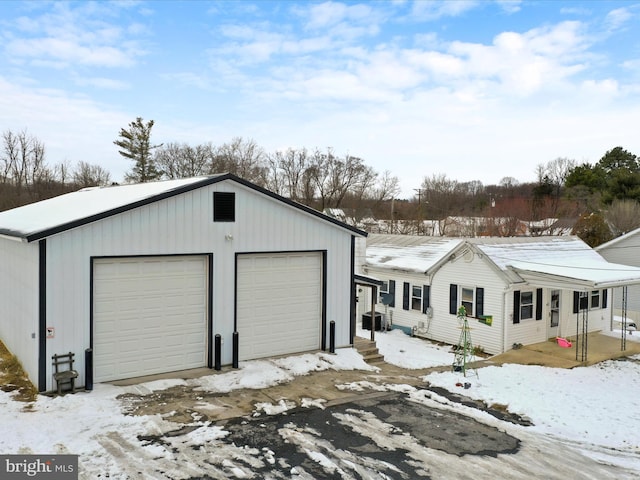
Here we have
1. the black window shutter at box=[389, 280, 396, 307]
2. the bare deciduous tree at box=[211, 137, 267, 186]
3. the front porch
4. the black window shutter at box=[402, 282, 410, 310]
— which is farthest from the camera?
the bare deciduous tree at box=[211, 137, 267, 186]

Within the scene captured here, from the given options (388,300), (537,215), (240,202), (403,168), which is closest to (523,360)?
(388,300)

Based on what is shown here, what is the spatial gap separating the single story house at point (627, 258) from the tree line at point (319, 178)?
15.4 m

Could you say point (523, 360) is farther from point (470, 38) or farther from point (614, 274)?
point (470, 38)

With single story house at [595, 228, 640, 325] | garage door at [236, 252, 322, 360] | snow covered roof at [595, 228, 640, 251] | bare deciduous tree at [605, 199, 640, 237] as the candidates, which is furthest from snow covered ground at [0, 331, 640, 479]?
bare deciduous tree at [605, 199, 640, 237]

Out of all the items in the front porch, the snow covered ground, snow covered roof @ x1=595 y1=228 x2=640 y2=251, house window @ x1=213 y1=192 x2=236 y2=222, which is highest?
house window @ x1=213 y1=192 x2=236 y2=222

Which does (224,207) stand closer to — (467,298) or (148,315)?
(148,315)

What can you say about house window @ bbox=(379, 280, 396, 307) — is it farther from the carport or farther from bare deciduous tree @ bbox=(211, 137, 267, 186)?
bare deciduous tree @ bbox=(211, 137, 267, 186)

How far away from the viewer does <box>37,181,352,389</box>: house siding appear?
31.1 feet

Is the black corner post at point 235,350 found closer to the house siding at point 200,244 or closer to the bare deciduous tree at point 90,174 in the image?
the house siding at point 200,244

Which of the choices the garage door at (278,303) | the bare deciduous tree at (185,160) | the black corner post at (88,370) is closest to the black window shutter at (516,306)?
the garage door at (278,303)

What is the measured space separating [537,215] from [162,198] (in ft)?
142

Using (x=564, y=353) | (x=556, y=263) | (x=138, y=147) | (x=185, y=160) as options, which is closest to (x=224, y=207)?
(x=564, y=353)

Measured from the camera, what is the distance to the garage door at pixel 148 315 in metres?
10.1

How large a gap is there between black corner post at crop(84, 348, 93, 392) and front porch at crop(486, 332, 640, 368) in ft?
34.4
